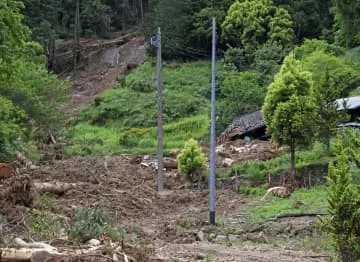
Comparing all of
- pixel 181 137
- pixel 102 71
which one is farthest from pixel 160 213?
pixel 102 71

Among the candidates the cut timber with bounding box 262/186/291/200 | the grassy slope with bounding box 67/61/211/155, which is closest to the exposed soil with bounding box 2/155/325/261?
the cut timber with bounding box 262/186/291/200

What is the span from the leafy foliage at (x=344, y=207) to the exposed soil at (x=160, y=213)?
2.14 m

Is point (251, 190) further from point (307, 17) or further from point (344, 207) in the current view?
point (307, 17)

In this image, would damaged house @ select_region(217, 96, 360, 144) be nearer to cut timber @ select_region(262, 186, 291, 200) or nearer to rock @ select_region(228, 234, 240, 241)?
cut timber @ select_region(262, 186, 291, 200)

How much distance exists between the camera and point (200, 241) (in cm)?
1579

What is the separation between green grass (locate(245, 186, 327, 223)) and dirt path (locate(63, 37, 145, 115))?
2837 centimetres

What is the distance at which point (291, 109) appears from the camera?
21594mm

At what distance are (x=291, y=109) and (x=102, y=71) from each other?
35.7m

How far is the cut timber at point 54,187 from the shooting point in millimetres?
19272

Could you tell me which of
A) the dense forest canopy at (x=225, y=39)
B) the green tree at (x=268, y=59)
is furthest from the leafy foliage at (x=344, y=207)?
the green tree at (x=268, y=59)

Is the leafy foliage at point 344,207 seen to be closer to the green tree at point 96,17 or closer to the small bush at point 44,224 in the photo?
the small bush at point 44,224

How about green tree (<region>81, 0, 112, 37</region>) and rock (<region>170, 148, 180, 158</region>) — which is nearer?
rock (<region>170, 148, 180, 158</region>)

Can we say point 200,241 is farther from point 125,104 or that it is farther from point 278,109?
point 125,104

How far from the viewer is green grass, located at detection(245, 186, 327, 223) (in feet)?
60.1
